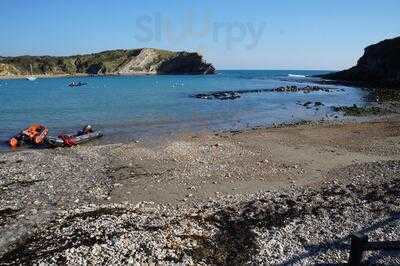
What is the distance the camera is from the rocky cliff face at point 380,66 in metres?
110

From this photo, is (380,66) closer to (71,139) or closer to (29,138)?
(71,139)

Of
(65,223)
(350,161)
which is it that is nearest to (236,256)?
(65,223)

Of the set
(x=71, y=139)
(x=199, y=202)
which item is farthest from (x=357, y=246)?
(x=71, y=139)

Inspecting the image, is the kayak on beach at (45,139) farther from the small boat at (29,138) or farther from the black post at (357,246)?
the black post at (357,246)

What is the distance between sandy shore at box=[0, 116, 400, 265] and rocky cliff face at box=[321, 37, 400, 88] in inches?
3207

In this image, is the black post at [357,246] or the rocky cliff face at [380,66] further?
the rocky cliff face at [380,66]

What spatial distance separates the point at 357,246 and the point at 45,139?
100ft

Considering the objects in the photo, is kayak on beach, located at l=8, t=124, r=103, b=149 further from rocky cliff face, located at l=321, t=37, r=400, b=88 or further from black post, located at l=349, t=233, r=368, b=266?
rocky cliff face, located at l=321, t=37, r=400, b=88

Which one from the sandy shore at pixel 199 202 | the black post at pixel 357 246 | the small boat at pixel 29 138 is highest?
the black post at pixel 357 246

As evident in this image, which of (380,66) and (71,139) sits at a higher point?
(380,66)

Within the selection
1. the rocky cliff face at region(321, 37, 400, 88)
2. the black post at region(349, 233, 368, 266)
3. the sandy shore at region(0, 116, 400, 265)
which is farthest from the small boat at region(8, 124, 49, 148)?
the rocky cliff face at region(321, 37, 400, 88)

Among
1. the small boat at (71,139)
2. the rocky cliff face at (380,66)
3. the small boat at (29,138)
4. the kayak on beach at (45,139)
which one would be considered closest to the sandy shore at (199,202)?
the small boat at (71,139)

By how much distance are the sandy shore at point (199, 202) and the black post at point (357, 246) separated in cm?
236

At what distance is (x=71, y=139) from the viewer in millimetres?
36156
